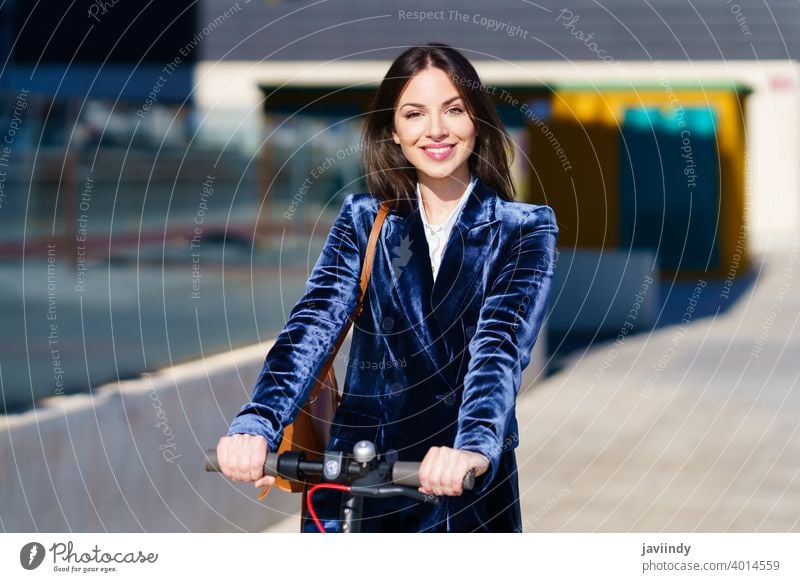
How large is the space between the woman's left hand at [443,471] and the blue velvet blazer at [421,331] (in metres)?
0.34

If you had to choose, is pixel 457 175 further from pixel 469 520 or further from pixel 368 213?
pixel 469 520

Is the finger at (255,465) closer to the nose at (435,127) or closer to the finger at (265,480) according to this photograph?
the finger at (265,480)

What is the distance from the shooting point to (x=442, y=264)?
3271mm

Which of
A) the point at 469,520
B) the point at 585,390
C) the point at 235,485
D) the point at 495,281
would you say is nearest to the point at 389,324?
the point at 495,281

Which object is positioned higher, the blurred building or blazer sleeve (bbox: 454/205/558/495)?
the blurred building

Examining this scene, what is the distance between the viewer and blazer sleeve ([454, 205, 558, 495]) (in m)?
2.99

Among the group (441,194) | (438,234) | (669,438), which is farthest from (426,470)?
(669,438)

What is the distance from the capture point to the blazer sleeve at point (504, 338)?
299cm

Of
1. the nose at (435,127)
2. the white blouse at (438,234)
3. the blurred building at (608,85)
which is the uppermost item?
the blurred building at (608,85)

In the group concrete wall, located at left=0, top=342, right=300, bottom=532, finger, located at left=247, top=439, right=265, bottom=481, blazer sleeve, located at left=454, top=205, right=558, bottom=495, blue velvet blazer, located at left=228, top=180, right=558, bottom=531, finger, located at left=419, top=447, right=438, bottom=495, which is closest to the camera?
finger, located at left=419, top=447, right=438, bottom=495

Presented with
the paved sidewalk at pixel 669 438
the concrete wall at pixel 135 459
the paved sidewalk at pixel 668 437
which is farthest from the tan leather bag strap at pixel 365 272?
the paved sidewalk at pixel 669 438

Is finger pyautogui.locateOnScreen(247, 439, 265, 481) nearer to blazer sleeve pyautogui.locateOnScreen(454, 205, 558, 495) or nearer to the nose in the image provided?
blazer sleeve pyautogui.locateOnScreen(454, 205, 558, 495)

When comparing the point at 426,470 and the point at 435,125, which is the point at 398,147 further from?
the point at 426,470

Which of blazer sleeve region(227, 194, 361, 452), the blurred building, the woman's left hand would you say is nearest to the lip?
blazer sleeve region(227, 194, 361, 452)
